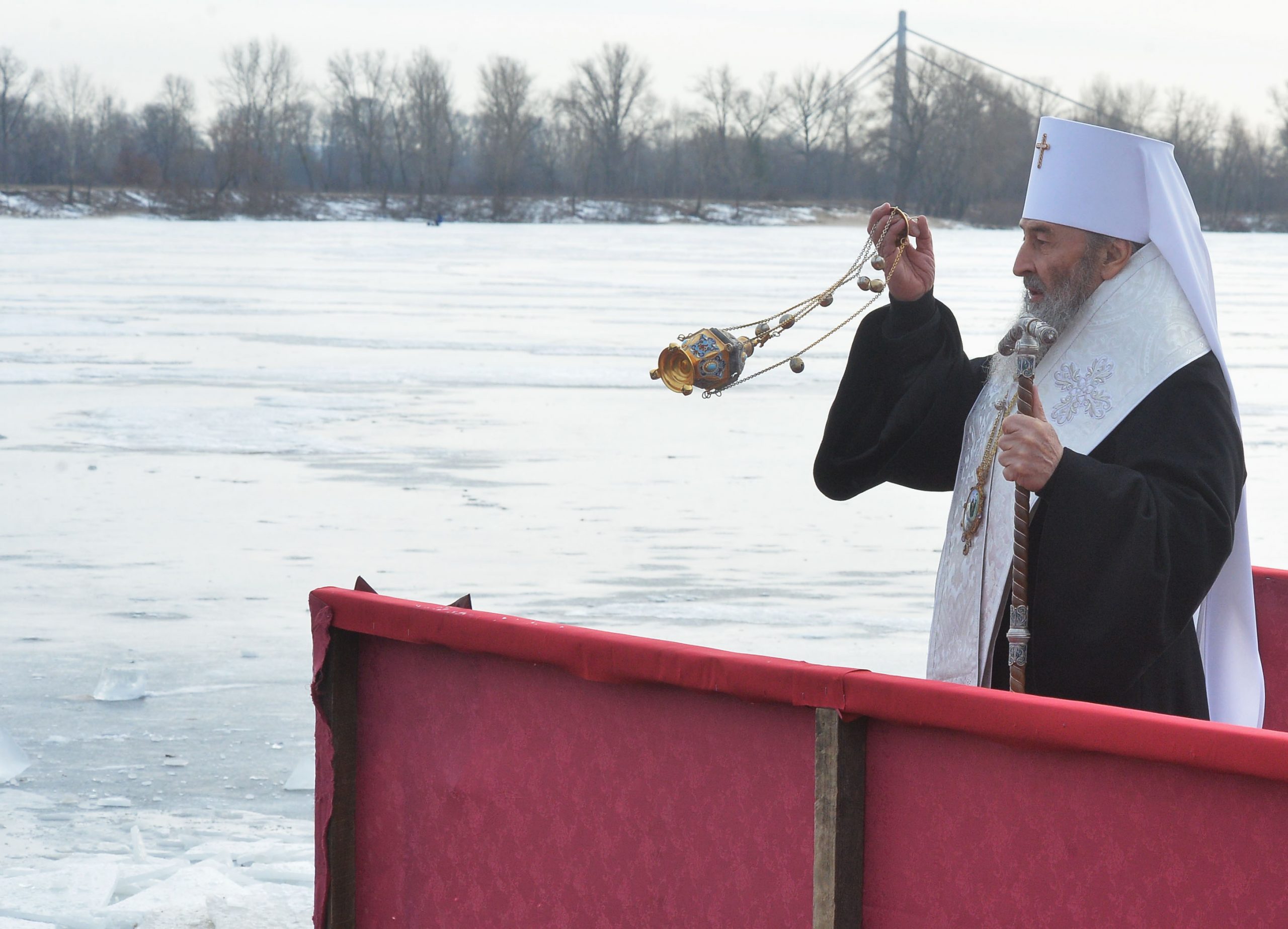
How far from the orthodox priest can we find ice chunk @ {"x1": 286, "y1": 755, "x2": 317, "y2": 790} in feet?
6.02

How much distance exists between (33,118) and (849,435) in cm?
7838

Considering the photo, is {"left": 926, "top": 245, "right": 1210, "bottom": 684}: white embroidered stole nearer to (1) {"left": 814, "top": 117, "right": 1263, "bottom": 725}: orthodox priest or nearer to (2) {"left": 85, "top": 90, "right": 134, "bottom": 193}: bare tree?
(1) {"left": 814, "top": 117, "right": 1263, "bottom": 725}: orthodox priest

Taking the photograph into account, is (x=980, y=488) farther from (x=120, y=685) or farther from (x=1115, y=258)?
(x=120, y=685)

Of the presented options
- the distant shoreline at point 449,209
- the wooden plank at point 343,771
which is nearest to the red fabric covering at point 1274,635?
the wooden plank at point 343,771

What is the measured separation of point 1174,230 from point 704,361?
29.8 inches

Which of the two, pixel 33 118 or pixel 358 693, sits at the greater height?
pixel 33 118

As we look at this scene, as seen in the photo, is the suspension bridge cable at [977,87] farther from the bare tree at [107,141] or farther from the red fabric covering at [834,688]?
the red fabric covering at [834,688]

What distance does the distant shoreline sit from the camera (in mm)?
60906

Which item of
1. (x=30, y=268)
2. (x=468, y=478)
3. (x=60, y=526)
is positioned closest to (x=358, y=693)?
(x=60, y=526)

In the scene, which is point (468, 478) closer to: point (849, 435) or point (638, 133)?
point (849, 435)

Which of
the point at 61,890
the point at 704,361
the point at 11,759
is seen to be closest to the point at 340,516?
the point at 11,759

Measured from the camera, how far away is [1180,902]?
1626 mm

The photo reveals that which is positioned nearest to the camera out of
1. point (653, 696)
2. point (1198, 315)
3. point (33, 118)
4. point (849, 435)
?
point (653, 696)

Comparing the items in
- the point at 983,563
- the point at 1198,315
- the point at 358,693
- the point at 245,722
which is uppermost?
the point at 1198,315
